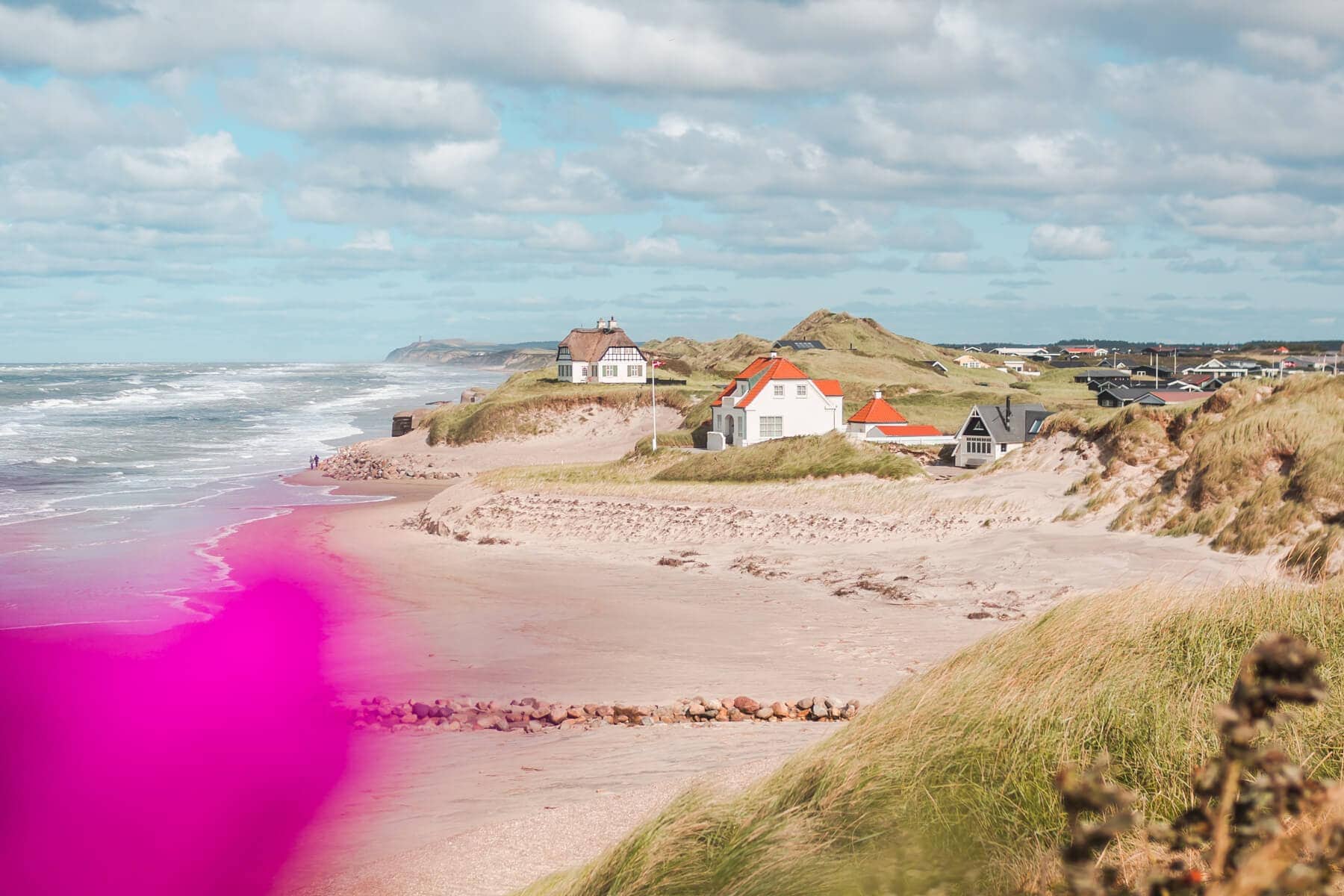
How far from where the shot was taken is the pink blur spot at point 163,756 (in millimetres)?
11609

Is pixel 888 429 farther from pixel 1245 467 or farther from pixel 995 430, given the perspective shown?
pixel 1245 467

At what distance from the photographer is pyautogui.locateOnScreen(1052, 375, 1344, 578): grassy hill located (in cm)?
2152

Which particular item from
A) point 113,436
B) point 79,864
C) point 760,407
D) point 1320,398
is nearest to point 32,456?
point 113,436

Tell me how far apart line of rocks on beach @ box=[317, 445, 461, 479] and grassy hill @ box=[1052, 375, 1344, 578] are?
38.3 m

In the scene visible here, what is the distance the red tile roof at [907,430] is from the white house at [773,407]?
98.4 inches

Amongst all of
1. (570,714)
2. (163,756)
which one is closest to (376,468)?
(163,756)

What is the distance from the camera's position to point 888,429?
184 ft

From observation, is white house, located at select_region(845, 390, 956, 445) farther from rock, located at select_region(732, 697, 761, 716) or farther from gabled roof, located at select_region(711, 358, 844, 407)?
rock, located at select_region(732, 697, 761, 716)

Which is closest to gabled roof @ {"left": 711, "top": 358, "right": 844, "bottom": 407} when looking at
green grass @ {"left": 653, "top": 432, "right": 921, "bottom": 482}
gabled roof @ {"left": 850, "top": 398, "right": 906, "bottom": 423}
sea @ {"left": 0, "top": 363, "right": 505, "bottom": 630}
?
gabled roof @ {"left": 850, "top": 398, "right": 906, "bottom": 423}

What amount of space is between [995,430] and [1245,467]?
2314 cm

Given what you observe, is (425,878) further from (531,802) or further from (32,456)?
(32,456)

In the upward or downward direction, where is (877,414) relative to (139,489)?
upward

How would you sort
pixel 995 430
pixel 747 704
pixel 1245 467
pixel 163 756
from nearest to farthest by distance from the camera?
pixel 163 756 → pixel 747 704 → pixel 1245 467 → pixel 995 430

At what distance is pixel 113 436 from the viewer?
7175 centimetres
